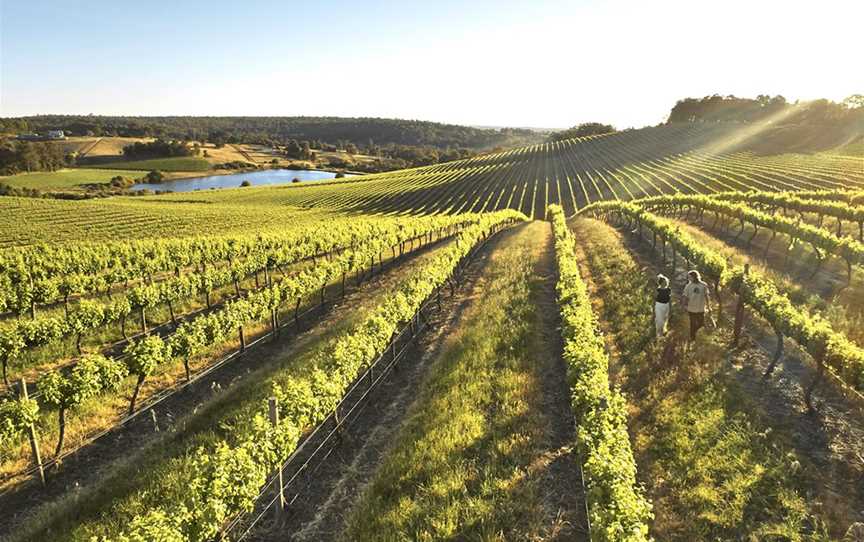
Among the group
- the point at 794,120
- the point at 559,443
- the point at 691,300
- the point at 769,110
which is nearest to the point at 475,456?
the point at 559,443

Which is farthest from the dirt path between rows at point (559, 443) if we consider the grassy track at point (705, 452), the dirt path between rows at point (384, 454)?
the grassy track at point (705, 452)

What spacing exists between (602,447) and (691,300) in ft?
23.7

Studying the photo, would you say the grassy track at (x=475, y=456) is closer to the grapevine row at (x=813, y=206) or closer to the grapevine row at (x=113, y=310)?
the grapevine row at (x=113, y=310)

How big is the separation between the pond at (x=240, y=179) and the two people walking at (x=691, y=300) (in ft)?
426

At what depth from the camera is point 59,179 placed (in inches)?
4390

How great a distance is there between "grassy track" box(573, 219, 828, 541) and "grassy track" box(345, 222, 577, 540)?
1893mm

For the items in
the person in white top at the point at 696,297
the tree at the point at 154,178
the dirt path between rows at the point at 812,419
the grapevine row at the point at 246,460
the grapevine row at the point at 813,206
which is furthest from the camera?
the tree at the point at 154,178

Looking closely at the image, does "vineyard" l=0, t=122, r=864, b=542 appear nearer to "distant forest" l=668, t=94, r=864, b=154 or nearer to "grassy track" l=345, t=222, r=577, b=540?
"grassy track" l=345, t=222, r=577, b=540

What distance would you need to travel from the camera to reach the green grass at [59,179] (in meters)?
101

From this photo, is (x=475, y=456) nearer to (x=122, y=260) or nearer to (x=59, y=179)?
(x=122, y=260)

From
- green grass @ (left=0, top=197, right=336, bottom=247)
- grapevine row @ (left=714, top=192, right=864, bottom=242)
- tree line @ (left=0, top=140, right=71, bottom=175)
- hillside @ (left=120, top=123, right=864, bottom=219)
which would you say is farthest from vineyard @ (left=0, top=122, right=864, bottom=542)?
tree line @ (left=0, top=140, right=71, bottom=175)

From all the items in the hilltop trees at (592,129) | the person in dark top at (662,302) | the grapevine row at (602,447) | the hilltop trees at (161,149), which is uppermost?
the hilltop trees at (592,129)

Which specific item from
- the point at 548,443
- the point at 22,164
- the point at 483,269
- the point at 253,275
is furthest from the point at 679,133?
the point at 22,164

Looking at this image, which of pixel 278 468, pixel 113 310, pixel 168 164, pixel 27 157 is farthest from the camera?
pixel 168 164
